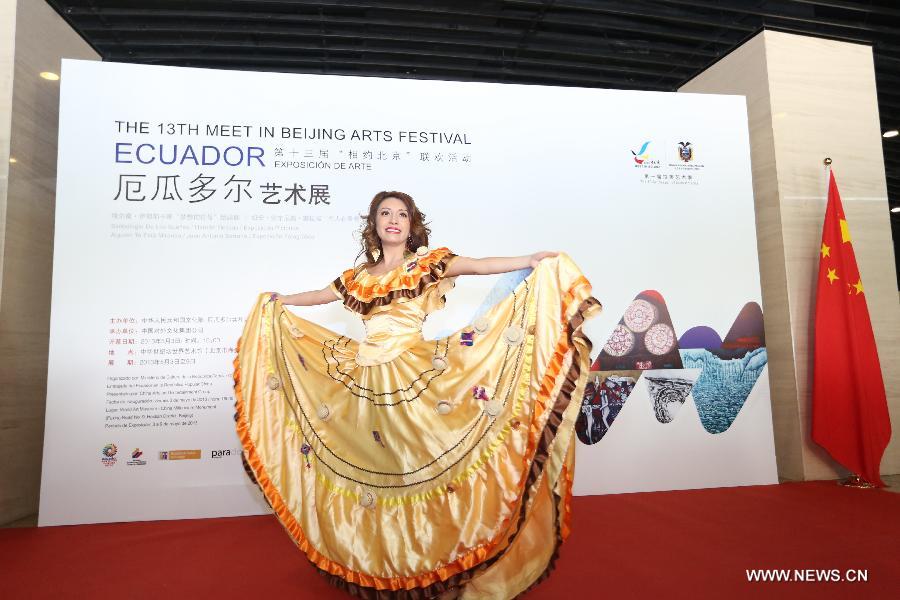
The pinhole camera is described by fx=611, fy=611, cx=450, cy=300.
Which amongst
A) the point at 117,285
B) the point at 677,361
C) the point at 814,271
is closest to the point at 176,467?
the point at 117,285

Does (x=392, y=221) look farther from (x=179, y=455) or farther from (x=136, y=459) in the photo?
(x=136, y=459)

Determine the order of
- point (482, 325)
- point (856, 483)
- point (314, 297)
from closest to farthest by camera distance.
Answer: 1. point (482, 325)
2. point (314, 297)
3. point (856, 483)

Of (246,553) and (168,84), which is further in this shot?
(168,84)

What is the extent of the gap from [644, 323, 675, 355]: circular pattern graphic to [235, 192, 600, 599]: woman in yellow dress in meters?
1.87

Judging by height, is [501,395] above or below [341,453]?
above

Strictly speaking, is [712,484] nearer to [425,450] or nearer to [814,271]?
[814,271]

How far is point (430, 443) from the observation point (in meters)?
2.17

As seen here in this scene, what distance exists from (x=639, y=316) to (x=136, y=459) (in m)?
3.19

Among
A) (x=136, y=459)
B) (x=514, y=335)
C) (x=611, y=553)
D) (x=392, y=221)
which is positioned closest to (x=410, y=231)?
(x=392, y=221)

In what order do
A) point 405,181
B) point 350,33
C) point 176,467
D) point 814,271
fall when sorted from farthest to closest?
point 350,33, point 814,271, point 405,181, point 176,467

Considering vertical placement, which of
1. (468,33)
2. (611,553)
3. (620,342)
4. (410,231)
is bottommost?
(611,553)

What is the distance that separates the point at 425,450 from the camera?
2164 millimetres

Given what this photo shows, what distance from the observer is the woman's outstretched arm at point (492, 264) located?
2389mm

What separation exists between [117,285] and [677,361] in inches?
139
